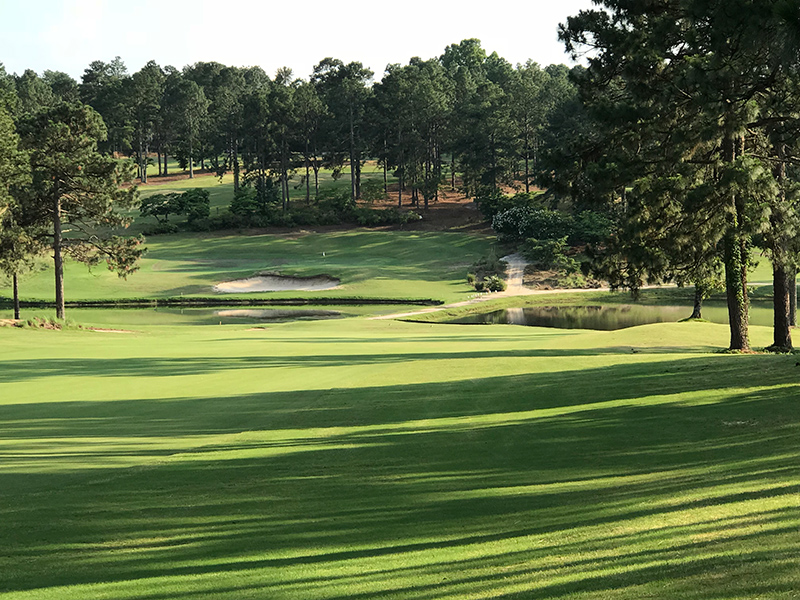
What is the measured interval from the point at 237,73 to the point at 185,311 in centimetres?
12931

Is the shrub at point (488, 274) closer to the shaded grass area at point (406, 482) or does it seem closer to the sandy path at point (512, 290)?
the sandy path at point (512, 290)

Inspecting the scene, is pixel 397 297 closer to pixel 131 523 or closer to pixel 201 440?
pixel 201 440

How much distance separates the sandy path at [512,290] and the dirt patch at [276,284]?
42.2 feet

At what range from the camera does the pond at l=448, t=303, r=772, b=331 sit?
166 feet

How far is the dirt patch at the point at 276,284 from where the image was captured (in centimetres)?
6675

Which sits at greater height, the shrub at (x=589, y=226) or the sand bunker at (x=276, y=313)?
the shrub at (x=589, y=226)

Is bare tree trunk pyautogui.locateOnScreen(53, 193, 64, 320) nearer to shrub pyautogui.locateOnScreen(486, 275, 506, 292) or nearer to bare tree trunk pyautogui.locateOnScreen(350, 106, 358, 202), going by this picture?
shrub pyautogui.locateOnScreen(486, 275, 506, 292)

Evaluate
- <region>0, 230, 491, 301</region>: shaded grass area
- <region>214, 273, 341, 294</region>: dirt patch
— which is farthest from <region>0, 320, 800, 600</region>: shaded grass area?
<region>214, 273, 341, 294</region>: dirt patch

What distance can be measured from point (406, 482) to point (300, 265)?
217 ft

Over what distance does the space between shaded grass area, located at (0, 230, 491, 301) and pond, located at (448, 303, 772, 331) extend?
6.72 metres

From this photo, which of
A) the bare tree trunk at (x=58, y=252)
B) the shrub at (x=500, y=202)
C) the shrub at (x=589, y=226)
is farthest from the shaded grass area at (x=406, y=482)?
the shrub at (x=500, y=202)

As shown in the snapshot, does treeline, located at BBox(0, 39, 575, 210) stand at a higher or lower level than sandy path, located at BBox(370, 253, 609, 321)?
higher

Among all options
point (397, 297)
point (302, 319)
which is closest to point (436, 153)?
point (397, 297)

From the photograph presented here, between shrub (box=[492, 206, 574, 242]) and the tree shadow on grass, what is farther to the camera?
shrub (box=[492, 206, 574, 242])
